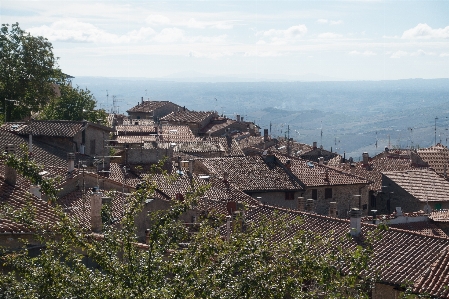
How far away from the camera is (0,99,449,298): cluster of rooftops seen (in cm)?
1917

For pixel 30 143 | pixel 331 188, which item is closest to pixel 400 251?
pixel 30 143

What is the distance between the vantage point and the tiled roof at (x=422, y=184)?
127 ft

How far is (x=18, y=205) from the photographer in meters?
15.8

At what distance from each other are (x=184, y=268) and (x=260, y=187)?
80.7 ft

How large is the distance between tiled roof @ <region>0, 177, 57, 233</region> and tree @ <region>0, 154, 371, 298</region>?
8.62ft

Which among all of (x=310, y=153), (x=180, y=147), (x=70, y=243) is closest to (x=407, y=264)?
(x=70, y=243)

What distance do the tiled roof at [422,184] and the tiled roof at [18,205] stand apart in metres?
25.0

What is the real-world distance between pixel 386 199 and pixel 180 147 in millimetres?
15648

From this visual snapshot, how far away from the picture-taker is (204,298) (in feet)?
33.4

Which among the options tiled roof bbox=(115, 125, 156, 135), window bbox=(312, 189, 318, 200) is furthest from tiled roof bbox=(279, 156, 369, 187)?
tiled roof bbox=(115, 125, 156, 135)

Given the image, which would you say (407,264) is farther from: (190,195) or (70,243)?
(70,243)

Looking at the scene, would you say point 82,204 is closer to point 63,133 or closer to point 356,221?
point 356,221

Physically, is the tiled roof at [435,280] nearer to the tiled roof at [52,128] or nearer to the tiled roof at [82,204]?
the tiled roof at [82,204]

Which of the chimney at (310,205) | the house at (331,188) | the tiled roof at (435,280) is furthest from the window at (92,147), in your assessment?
the tiled roof at (435,280)
